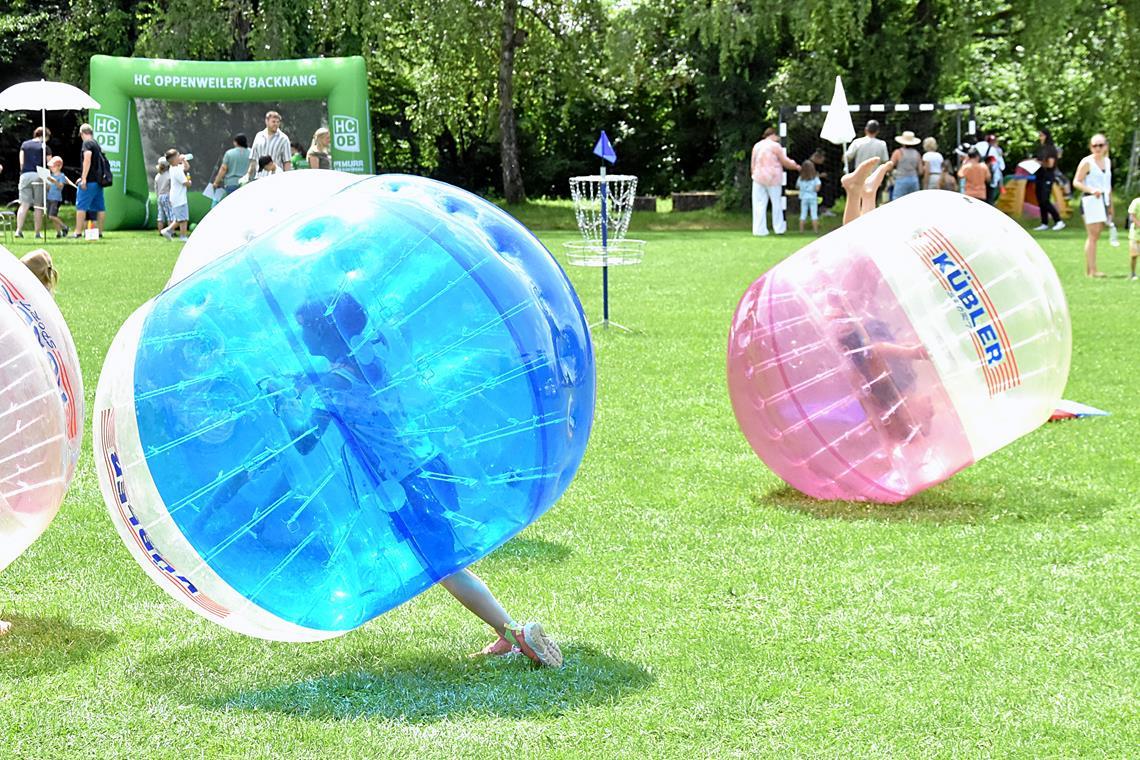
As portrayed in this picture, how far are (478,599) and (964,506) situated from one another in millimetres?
2971

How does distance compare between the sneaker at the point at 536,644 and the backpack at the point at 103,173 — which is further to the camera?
the backpack at the point at 103,173

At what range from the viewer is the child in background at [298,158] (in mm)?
20798

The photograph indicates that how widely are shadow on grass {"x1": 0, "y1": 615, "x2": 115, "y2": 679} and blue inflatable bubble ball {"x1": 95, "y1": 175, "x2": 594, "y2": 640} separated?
0.78m

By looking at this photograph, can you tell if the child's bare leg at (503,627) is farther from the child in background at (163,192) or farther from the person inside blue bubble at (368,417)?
the child in background at (163,192)

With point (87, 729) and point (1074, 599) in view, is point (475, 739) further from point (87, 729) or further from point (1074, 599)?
point (1074, 599)

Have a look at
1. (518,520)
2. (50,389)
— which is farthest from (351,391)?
(50,389)

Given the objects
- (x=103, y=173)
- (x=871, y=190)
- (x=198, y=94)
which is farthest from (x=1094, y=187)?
(x=198, y=94)

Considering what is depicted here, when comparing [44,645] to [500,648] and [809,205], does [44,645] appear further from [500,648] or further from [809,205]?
[809,205]

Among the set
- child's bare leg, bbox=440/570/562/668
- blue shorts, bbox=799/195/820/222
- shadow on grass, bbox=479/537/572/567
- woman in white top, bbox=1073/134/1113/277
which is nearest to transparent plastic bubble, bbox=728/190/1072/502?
shadow on grass, bbox=479/537/572/567

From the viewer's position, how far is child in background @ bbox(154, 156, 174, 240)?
75.6 ft

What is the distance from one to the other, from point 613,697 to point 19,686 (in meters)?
1.95

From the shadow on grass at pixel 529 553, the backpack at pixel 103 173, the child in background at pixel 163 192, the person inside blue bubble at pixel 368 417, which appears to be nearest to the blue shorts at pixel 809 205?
the child in background at pixel 163 192

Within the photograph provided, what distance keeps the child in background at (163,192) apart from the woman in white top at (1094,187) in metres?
13.9

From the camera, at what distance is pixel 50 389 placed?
4.91 metres
